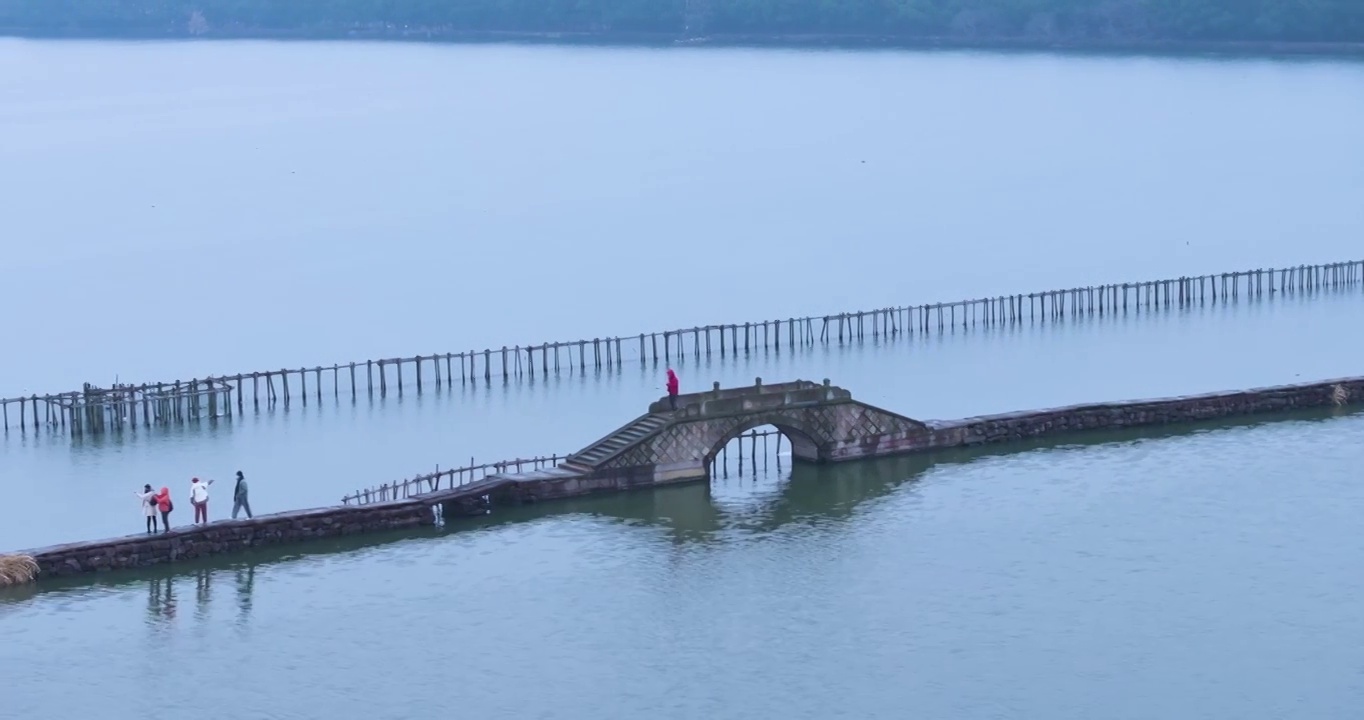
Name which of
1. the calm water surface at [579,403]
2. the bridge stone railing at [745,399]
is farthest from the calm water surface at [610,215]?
the bridge stone railing at [745,399]

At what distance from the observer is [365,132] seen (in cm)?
18700

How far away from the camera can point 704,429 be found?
55.6 metres

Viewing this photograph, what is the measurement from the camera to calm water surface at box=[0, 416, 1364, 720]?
4175 cm

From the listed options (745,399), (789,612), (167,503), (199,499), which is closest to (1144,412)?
(745,399)

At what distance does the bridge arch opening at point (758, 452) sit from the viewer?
56156 mm

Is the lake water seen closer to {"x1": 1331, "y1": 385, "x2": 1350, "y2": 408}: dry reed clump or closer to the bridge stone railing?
{"x1": 1331, "y1": 385, "x2": 1350, "y2": 408}: dry reed clump

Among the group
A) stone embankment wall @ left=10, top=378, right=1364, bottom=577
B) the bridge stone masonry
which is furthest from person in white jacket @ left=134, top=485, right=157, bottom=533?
the bridge stone masonry

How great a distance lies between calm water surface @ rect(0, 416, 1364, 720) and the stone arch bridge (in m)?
0.75

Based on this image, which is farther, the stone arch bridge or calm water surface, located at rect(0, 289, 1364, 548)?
calm water surface, located at rect(0, 289, 1364, 548)

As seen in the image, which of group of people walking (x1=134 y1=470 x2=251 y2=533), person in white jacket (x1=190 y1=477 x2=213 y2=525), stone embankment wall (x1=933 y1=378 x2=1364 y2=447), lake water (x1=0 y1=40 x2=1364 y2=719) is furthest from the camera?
stone embankment wall (x1=933 y1=378 x2=1364 y2=447)

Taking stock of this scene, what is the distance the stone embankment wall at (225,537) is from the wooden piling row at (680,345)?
1977 centimetres

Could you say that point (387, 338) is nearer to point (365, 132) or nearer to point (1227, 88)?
point (365, 132)

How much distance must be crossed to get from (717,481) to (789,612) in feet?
38.1

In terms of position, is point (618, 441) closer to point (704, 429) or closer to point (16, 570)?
point (704, 429)
